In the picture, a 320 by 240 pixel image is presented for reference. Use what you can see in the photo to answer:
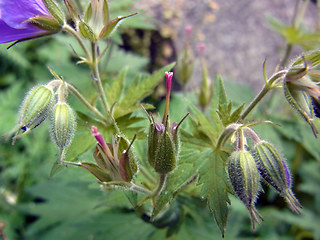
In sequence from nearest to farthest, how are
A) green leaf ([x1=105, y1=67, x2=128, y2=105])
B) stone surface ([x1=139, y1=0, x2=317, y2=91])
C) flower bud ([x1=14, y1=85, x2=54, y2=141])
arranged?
1. flower bud ([x1=14, y1=85, x2=54, y2=141])
2. green leaf ([x1=105, y1=67, x2=128, y2=105])
3. stone surface ([x1=139, y1=0, x2=317, y2=91])

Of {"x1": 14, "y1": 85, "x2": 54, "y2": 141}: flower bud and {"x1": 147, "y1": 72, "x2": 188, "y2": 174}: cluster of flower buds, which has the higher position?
{"x1": 14, "y1": 85, "x2": 54, "y2": 141}: flower bud

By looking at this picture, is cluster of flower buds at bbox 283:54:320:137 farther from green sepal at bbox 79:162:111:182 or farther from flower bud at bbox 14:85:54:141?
flower bud at bbox 14:85:54:141

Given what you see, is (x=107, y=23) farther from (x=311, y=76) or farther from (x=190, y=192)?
(x=190, y=192)

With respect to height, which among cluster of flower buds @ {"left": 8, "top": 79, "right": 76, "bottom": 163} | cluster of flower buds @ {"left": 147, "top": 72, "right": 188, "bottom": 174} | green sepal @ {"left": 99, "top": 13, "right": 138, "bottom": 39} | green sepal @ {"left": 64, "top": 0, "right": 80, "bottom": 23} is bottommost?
cluster of flower buds @ {"left": 147, "top": 72, "right": 188, "bottom": 174}

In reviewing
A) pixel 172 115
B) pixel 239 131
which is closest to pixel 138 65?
pixel 172 115

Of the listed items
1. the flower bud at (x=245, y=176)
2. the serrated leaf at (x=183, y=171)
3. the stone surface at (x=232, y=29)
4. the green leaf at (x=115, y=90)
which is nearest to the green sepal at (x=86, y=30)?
the green leaf at (x=115, y=90)

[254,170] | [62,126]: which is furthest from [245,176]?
[62,126]

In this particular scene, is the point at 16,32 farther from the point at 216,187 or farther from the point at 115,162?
the point at 216,187

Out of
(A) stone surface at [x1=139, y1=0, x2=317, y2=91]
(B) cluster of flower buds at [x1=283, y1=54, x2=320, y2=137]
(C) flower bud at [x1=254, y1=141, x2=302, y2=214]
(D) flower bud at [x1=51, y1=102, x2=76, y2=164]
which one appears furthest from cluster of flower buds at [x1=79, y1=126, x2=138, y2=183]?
(A) stone surface at [x1=139, y1=0, x2=317, y2=91]
